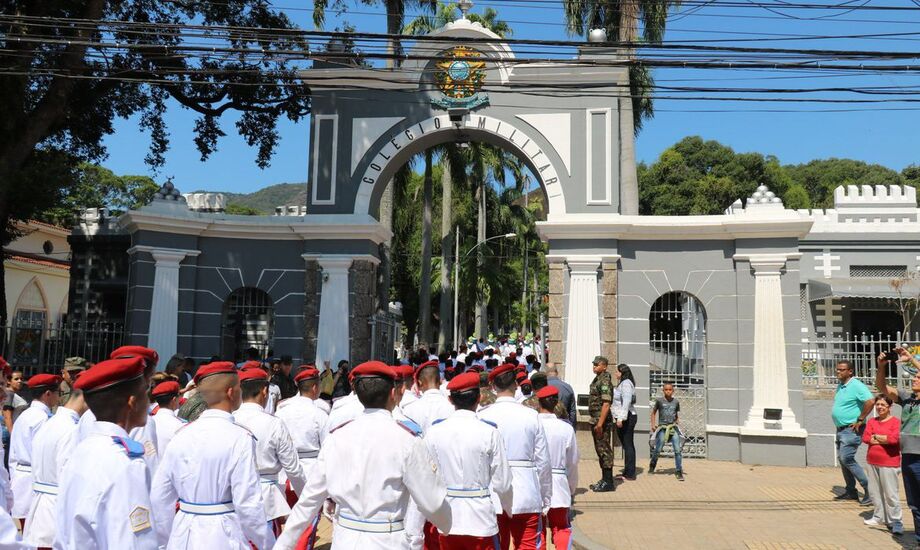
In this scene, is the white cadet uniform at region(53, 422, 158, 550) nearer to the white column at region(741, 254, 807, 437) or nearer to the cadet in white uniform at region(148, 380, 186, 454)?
the cadet in white uniform at region(148, 380, 186, 454)

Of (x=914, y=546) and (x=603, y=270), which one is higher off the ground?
(x=603, y=270)

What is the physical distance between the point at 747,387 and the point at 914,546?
6467 millimetres

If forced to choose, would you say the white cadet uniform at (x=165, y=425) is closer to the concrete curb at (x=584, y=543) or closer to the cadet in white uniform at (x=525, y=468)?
the cadet in white uniform at (x=525, y=468)

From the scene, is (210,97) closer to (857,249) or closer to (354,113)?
(354,113)

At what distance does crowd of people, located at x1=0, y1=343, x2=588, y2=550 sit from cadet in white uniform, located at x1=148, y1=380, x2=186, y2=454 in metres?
0.02

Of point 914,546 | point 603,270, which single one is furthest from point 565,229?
point 914,546

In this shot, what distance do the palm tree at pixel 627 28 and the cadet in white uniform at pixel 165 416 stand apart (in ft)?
55.6

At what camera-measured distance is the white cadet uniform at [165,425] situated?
6.41 m

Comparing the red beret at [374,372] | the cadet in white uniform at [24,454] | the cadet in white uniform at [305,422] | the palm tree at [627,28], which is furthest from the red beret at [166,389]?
the palm tree at [627,28]

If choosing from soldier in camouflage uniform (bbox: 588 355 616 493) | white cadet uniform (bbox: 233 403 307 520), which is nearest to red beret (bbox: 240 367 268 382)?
white cadet uniform (bbox: 233 403 307 520)

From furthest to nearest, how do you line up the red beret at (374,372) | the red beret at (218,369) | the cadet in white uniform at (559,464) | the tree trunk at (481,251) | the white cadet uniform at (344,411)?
the tree trunk at (481,251) → the white cadet uniform at (344,411) → the cadet in white uniform at (559,464) → the red beret at (218,369) → the red beret at (374,372)

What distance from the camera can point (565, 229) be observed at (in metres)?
15.4

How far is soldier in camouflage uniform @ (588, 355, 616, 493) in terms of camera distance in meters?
11.9

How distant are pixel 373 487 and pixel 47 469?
122 inches
